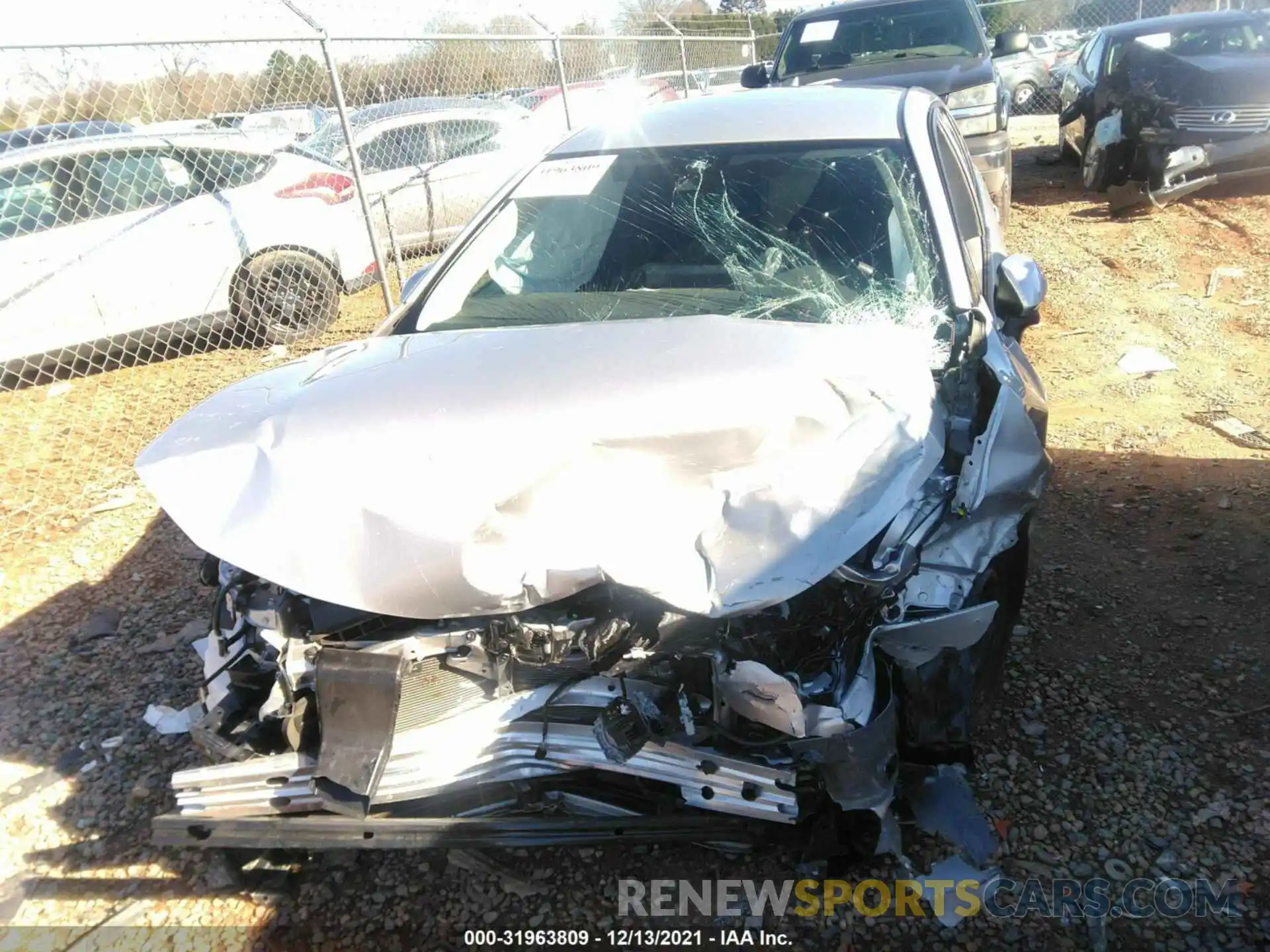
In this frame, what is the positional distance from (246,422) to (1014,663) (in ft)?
8.52

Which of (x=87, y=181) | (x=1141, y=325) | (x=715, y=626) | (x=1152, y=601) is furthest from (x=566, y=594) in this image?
(x=87, y=181)

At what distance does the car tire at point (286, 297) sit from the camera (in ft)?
22.3

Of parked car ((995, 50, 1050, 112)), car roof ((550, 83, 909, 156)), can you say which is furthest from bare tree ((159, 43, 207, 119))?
parked car ((995, 50, 1050, 112))

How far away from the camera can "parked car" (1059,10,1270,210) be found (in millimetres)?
8133

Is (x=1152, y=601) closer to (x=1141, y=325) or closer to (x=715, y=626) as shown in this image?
(x=715, y=626)

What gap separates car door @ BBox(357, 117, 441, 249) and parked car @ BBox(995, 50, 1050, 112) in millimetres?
14422

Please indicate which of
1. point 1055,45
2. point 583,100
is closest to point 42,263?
point 583,100

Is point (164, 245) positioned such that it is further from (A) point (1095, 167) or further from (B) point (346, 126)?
(A) point (1095, 167)

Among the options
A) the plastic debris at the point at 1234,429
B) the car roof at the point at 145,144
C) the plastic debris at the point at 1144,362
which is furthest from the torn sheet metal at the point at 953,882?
the car roof at the point at 145,144

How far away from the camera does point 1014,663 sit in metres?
3.04

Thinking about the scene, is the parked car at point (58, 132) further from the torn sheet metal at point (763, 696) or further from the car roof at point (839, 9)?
the torn sheet metal at point (763, 696)

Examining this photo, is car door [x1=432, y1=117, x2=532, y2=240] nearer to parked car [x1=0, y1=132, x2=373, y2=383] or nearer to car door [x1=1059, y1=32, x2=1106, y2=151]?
parked car [x1=0, y1=132, x2=373, y2=383]

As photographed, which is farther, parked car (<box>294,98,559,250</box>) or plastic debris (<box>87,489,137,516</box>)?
parked car (<box>294,98,559,250</box>)

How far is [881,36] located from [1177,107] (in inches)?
114
